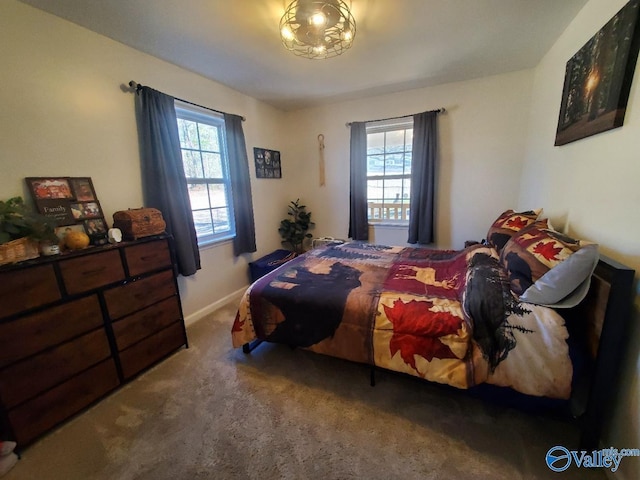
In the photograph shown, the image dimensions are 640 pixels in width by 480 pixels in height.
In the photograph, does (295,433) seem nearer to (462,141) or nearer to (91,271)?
(91,271)

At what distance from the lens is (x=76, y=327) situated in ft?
4.98

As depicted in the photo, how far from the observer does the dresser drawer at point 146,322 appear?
175 cm

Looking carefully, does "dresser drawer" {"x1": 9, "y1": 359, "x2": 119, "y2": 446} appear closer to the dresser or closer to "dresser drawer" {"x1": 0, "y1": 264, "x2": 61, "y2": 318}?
the dresser

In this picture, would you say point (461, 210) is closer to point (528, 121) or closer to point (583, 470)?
point (528, 121)

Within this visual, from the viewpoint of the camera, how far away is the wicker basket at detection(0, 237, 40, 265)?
1274 millimetres

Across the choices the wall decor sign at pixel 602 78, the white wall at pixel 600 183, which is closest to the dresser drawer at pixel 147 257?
the white wall at pixel 600 183

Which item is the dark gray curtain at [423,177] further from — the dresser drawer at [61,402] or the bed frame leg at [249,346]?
the dresser drawer at [61,402]

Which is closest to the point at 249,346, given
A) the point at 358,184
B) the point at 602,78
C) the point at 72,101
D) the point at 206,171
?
the point at 206,171

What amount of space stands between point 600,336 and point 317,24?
7.41 feet

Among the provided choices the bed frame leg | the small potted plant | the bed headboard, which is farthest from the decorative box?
the bed headboard

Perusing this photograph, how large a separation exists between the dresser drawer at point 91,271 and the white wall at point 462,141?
283 centimetres

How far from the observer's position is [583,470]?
3.82ft

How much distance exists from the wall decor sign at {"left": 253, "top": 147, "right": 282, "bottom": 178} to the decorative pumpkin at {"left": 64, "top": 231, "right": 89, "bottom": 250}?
2121 millimetres

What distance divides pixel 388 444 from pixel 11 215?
7.86ft
